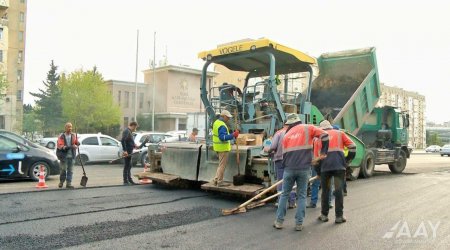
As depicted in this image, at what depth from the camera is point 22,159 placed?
10750 millimetres

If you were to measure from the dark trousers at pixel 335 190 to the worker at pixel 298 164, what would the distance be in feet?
2.26

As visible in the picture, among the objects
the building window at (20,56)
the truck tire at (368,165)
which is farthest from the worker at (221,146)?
the building window at (20,56)

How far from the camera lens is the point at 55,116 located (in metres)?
47.4

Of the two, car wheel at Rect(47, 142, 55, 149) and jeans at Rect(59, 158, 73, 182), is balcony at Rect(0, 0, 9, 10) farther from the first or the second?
jeans at Rect(59, 158, 73, 182)

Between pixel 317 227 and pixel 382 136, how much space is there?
9.09 m

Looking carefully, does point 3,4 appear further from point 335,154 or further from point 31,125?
point 335,154

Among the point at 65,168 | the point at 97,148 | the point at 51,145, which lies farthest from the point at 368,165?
the point at 51,145

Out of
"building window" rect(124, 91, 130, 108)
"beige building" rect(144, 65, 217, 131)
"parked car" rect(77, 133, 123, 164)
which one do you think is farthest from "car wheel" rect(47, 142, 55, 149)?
"building window" rect(124, 91, 130, 108)

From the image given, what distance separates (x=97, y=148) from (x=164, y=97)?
30471mm

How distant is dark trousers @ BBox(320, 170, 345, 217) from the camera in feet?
21.3

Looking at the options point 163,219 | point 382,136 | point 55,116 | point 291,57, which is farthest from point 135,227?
point 55,116

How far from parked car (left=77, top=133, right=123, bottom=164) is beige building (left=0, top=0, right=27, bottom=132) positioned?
29569 mm

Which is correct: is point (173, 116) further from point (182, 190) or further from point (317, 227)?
point (317, 227)

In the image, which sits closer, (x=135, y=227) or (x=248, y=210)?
(x=135, y=227)
